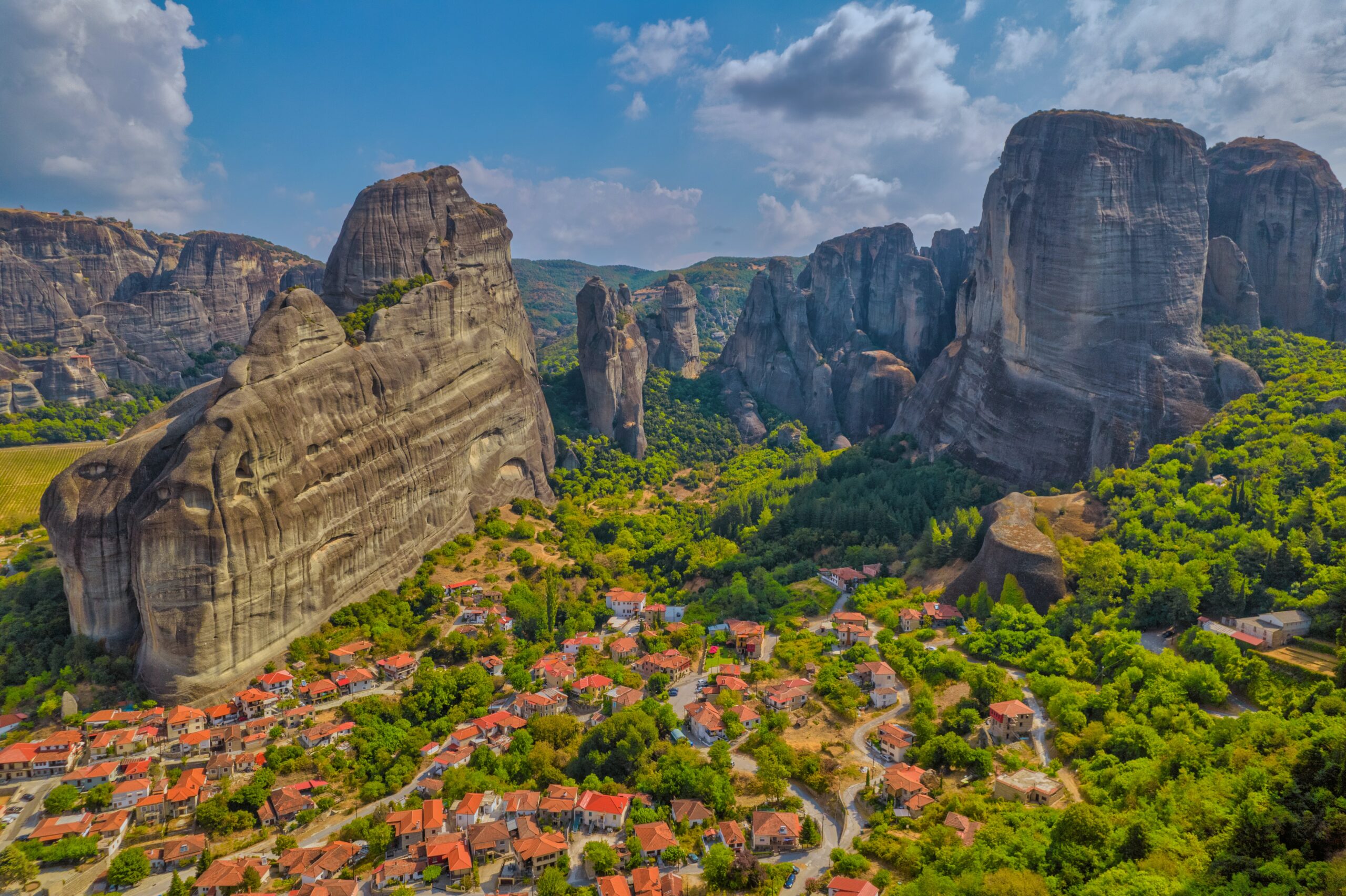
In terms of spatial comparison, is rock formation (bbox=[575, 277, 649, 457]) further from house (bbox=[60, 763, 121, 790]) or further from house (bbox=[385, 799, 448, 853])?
house (bbox=[60, 763, 121, 790])

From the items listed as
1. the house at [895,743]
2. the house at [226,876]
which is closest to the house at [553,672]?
the house at [226,876]

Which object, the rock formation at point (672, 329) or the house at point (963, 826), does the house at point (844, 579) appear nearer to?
the house at point (963, 826)

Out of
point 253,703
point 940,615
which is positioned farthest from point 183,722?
point 940,615

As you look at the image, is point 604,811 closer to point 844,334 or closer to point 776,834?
point 776,834

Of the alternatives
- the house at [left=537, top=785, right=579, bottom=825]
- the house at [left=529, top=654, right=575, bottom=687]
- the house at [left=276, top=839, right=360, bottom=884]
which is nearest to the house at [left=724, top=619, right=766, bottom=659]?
the house at [left=529, top=654, right=575, bottom=687]

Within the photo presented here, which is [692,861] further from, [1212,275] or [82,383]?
[82,383]

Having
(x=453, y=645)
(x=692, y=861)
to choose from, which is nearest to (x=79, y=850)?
(x=453, y=645)
